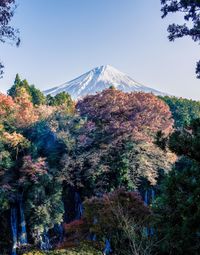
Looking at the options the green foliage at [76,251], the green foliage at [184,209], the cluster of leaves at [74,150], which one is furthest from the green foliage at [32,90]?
the green foliage at [184,209]

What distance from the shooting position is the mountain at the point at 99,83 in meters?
65.0

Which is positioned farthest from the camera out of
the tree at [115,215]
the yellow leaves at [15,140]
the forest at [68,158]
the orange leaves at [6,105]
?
the orange leaves at [6,105]

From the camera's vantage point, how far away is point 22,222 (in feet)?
52.6

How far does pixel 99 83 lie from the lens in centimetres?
7081

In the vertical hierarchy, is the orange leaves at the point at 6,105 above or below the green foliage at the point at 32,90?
below

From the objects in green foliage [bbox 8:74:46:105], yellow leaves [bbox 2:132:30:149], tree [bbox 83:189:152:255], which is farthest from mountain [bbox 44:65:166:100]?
tree [bbox 83:189:152:255]

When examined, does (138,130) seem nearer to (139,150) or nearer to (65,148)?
(139,150)

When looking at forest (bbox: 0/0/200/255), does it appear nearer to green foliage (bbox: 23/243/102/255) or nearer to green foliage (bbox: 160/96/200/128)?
green foliage (bbox: 23/243/102/255)

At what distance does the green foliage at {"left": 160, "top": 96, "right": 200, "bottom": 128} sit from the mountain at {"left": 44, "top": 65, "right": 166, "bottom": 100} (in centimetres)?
2607

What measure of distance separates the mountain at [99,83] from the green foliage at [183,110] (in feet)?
85.5

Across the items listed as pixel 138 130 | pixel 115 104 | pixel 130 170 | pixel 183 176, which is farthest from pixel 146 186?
pixel 183 176

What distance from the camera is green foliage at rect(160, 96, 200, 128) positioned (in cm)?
3347

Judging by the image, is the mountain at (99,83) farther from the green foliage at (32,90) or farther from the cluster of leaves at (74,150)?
the cluster of leaves at (74,150)

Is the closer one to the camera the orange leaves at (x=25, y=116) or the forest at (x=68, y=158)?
the forest at (x=68, y=158)
